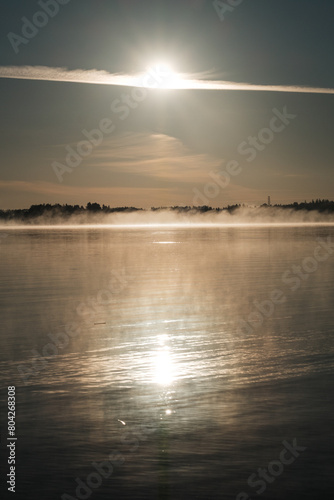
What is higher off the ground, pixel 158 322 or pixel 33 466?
pixel 158 322

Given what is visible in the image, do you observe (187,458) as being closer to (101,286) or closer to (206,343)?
(206,343)

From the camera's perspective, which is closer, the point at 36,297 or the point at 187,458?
the point at 187,458

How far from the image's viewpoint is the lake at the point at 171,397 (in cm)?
905

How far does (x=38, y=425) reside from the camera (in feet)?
36.3

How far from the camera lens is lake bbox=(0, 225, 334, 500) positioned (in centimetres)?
905

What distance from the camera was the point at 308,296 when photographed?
90.3ft

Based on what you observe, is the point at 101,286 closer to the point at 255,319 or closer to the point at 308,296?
the point at 308,296

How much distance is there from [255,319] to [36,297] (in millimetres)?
10489

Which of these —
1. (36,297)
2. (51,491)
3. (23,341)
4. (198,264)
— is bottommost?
(51,491)

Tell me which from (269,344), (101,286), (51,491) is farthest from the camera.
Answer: (101,286)

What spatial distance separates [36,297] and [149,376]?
15.1m

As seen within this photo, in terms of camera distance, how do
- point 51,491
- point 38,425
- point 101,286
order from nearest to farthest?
point 51,491 → point 38,425 → point 101,286

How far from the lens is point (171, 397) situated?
12.4 m

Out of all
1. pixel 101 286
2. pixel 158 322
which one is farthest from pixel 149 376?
pixel 101 286
